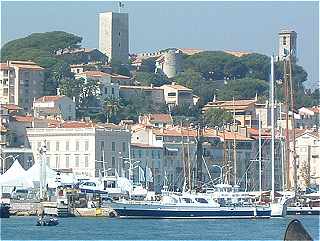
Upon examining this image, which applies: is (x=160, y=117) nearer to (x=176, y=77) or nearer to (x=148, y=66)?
(x=176, y=77)

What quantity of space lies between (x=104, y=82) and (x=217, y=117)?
765cm

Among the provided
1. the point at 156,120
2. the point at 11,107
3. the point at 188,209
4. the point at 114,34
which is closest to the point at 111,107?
the point at 156,120

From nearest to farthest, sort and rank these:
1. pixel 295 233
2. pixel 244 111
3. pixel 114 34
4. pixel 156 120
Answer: pixel 295 233
pixel 156 120
pixel 244 111
pixel 114 34

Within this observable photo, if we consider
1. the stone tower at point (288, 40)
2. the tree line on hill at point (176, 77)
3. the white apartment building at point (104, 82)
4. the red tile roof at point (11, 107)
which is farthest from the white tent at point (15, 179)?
the stone tower at point (288, 40)

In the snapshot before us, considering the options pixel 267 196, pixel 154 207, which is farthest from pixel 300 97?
pixel 154 207

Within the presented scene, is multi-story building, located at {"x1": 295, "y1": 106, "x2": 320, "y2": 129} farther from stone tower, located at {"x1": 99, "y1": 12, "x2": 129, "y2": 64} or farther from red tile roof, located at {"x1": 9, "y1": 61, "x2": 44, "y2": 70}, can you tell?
stone tower, located at {"x1": 99, "y1": 12, "x2": 129, "y2": 64}

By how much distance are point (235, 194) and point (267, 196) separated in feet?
8.69

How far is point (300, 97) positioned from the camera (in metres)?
73.9

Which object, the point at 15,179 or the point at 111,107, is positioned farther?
the point at 111,107

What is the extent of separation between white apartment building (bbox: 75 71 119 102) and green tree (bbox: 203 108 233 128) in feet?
17.4

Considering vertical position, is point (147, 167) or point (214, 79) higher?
point (214, 79)

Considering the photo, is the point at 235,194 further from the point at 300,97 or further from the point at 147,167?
the point at 300,97

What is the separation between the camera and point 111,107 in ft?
203

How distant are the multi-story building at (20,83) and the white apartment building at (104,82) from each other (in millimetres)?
3379
